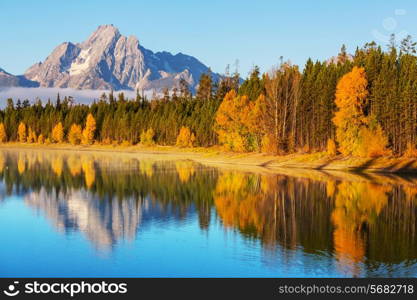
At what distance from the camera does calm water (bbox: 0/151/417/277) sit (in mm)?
24000

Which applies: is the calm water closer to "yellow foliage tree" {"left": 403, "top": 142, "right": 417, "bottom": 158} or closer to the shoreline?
the shoreline

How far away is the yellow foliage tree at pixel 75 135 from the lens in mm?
187875

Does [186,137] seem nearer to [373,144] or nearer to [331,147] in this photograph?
[331,147]

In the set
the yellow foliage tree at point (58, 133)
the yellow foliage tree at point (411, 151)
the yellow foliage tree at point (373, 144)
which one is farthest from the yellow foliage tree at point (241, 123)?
the yellow foliage tree at point (58, 133)

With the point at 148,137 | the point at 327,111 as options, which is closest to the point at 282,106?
the point at 327,111

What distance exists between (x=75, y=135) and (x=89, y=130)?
5.71m

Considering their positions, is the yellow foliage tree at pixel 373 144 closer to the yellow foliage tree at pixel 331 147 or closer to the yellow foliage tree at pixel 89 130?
the yellow foliage tree at pixel 331 147

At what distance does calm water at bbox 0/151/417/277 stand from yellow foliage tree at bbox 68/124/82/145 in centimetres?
12941

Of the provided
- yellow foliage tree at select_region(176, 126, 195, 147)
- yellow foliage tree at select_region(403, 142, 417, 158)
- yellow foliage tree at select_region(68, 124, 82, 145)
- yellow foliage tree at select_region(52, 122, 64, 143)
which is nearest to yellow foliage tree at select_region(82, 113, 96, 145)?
yellow foliage tree at select_region(68, 124, 82, 145)

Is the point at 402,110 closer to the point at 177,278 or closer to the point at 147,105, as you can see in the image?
the point at 177,278

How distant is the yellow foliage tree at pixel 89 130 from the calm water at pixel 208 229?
127 m

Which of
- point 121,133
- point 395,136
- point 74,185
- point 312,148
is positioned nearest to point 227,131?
point 312,148

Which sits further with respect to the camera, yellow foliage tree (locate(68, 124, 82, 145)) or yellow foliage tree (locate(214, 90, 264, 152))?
yellow foliage tree (locate(68, 124, 82, 145))

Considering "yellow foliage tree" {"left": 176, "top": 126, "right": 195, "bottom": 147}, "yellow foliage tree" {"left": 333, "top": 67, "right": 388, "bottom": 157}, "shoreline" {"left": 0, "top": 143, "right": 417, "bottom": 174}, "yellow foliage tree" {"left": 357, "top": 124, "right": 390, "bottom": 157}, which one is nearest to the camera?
"shoreline" {"left": 0, "top": 143, "right": 417, "bottom": 174}
